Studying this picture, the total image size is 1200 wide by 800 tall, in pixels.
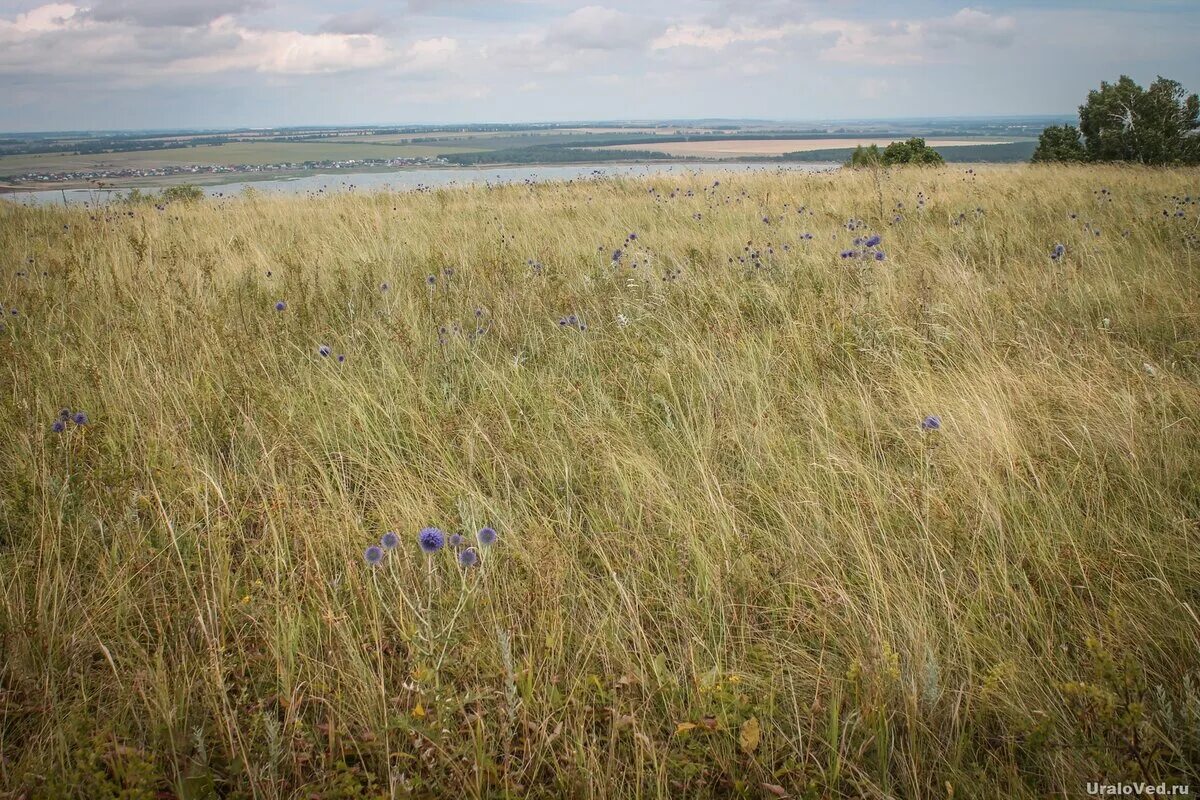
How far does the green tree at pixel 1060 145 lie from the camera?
27.4m

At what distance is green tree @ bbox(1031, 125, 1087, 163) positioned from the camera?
27.4 meters

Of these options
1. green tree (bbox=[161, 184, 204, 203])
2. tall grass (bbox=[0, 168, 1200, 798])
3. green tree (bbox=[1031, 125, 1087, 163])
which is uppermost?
green tree (bbox=[1031, 125, 1087, 163])

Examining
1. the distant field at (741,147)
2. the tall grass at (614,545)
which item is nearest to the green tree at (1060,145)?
the distant field at (741,147)

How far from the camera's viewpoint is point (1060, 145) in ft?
91.6

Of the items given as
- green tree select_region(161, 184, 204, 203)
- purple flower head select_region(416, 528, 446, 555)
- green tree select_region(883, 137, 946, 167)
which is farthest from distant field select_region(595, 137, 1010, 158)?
purple flower head select_region(416, 528, 446, 555)

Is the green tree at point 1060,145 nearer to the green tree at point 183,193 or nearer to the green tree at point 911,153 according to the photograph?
the green tree at point 911,153

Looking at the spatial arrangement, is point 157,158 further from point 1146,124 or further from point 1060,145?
point 1146,124

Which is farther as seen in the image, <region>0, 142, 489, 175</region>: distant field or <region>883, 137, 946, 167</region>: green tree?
<region>0, 142, 489, 175</region>: distant field

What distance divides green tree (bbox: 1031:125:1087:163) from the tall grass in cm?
2980

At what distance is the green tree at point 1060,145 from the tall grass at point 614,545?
29801 millimetres

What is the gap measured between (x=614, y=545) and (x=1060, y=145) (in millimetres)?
34274

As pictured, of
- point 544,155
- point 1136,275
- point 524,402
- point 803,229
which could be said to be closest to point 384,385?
point 524,402

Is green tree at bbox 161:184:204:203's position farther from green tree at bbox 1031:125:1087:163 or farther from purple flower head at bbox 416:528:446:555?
green tree at bbox 1031:125:1087:163

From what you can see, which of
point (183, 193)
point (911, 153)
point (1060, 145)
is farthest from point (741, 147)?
point (183, 193)
